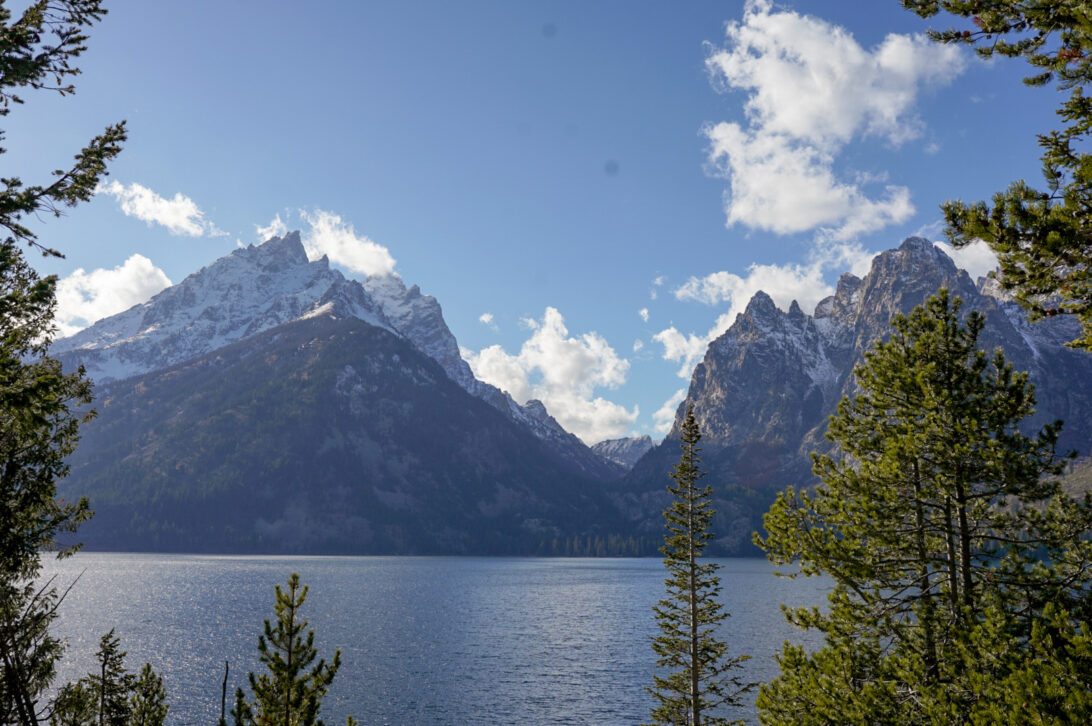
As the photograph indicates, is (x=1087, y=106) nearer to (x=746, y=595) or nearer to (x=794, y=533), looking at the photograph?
(x=794, y=533)

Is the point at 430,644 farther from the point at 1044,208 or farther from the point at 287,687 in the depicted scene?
the point at 1044,208

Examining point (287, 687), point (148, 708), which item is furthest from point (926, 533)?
point (148, 708)

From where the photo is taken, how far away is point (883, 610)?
18.1 meters

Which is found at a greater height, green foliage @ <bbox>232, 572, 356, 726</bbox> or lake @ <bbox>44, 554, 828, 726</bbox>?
green foliage @ <bbox>232, 572, 356, 726</bbox>

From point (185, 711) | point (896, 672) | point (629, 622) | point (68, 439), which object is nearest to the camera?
point (896, 672)

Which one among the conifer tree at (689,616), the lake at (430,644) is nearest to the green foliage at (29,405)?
the lake at (430,644)

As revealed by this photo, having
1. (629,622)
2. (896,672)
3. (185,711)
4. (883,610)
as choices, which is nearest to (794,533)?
(883,610)

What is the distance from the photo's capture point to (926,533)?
18938 mm

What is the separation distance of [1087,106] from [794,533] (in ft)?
41.8

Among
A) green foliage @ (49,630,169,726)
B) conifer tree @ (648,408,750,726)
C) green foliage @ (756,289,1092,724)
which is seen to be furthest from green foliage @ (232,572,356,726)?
conifer tree @ (648,408,750,726)

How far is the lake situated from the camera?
72.3m

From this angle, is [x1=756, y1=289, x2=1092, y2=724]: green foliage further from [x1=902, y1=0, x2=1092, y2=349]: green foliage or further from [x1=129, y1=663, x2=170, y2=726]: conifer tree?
[x1=129, y1=663, x2=170, y2=726]: conifer tree

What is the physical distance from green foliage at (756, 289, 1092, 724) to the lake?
33790 mm

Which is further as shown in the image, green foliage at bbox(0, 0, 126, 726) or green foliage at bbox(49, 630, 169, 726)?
green foliage at bbox(49, 630, 169, 726)
